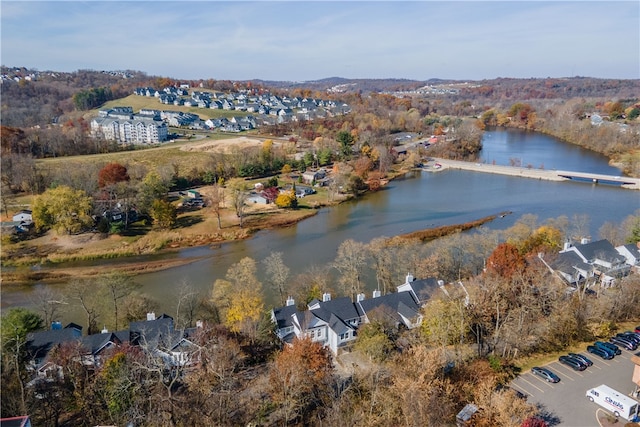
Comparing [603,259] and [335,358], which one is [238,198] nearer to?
[335,358]

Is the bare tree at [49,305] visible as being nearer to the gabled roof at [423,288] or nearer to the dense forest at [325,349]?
the dense forest at [325,349]

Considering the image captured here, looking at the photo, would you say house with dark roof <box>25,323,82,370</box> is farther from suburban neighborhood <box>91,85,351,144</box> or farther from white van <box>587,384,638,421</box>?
suburban neighborhood <box>91,85,351,144</box>

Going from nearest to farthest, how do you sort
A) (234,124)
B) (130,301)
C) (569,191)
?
(130,301) → (569,191) → (234,124)

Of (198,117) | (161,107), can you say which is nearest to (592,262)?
(198,117)

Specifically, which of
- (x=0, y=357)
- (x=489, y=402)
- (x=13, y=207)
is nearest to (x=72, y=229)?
(x=13, y=207)

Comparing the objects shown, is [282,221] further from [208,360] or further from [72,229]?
[208,360]

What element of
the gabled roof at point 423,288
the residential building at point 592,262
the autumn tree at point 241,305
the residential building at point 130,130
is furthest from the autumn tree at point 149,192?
the residential building at point 130,130
